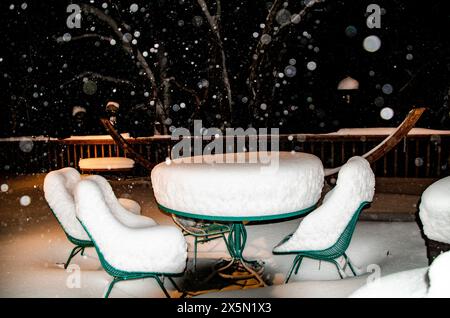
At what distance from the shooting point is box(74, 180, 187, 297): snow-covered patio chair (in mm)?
2951

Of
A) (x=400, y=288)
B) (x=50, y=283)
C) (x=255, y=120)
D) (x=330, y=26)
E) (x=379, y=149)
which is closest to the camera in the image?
(x=400, y=288)

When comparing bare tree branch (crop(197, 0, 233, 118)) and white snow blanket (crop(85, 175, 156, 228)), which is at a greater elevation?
bare tree branch (crop(197, 0, 233, 118))

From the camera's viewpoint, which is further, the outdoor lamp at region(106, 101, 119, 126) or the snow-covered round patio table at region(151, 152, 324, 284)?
the outdoor lamp at region(106, 101, 119, 126)

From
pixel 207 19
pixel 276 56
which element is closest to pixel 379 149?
pixel 276 56

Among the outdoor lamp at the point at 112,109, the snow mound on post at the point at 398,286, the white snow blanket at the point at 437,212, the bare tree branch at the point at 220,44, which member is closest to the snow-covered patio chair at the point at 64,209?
the snow mound on post at the point at 398,286

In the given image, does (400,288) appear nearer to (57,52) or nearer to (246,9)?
(246,9)

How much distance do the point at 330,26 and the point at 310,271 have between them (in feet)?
36.4

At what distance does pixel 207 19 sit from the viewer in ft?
32.9

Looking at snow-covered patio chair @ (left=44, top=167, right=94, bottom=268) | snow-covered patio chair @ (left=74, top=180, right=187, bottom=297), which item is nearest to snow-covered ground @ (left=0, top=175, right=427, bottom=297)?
snow-covered patio chair @ (left=44, top=167, right=94, bottom=268)

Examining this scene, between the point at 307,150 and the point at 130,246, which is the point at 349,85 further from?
the point at 130,246

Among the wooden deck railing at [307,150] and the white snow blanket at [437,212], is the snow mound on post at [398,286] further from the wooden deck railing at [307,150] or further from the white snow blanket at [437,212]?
the wooden deck railing at [307,150]

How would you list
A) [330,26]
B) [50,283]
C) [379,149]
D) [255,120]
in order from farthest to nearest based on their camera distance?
[330,26] → [255,120] → [379,149] → [50,283]

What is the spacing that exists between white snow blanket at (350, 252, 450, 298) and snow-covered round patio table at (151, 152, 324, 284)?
1598 millimetres

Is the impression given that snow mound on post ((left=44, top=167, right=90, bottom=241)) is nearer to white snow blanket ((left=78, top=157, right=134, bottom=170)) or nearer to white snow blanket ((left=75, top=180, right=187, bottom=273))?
white snow blanket ((left=75, top=180, right=187, bottom=273))
